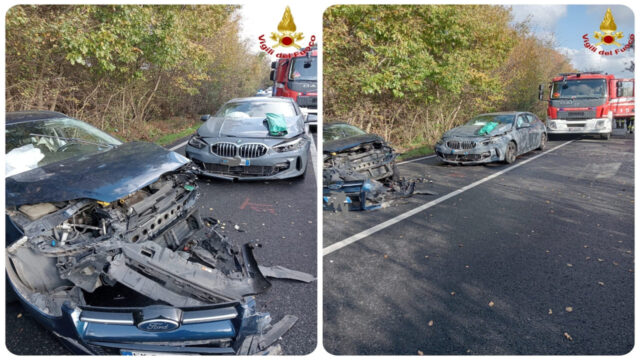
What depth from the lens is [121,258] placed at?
2129mm

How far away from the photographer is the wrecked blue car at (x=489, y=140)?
7453 millimetres

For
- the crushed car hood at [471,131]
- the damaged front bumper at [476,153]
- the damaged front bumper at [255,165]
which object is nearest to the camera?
the damaged front bumper at [255,165]

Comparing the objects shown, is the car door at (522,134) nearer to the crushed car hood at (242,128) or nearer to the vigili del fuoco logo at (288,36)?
the crushed car hood at (242,128)

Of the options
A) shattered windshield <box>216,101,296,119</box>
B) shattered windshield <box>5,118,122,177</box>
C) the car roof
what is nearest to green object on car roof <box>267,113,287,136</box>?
shattered windshield <box>216,101,296,119</box>

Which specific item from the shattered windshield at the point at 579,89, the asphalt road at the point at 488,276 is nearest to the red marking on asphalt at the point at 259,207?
the asphalt road at the point at 488,276

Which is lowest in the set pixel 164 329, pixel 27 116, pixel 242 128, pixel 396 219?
pixel 396 219

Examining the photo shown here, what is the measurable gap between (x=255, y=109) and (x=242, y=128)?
791 millimetres

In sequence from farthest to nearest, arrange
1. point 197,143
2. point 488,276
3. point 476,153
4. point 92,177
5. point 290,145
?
point 476,153 < point 197,143 < point 290,145 < point 488,276 < point 92,177

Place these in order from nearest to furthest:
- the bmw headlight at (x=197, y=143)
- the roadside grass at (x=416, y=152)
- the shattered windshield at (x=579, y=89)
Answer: the bmw headlight at (x=197, y=143)
the roadside grass at (x=416, y=152)
the shattered windshield at (x=579, y=89)

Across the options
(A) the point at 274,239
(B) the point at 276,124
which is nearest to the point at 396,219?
(A) the point at 274,239

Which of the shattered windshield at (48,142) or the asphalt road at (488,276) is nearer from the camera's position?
the asphalt road at (488,276)

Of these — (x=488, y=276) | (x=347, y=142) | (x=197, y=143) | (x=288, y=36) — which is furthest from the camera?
(x=197, y=143)

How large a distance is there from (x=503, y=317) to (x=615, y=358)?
53 cm

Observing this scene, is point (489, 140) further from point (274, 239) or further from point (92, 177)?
point (92, 177)
